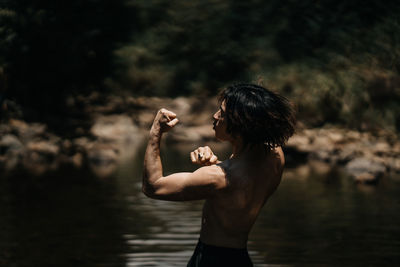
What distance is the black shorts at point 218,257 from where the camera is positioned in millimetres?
2992

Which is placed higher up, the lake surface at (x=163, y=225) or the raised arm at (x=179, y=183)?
the lake surface at (x=163, y=225)

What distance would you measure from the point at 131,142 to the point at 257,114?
23188 mm

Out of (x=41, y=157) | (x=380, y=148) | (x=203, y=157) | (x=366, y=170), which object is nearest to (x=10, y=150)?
(x=41, y=157)

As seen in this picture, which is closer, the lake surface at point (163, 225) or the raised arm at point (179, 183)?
the raised arm at point (179, 183)

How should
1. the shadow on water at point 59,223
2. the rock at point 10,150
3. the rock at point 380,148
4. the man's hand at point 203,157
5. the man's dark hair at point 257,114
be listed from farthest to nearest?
the rock at point 380,148
the rock at point 10,150
the shadow on water at point 59,223
the man's hand at point 203,157
the man's dark hair at point 257,114

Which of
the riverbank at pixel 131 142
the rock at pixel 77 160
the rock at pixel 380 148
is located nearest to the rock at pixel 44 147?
the riverbank at pixel 131 142

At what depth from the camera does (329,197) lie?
11.5 metres

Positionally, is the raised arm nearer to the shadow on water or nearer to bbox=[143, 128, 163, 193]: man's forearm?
bbox=[143, 128, 163, 193]: man's forearm

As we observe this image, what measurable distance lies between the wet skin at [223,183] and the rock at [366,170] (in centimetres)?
1072

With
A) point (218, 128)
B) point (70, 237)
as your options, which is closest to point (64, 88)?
point (70, 237)

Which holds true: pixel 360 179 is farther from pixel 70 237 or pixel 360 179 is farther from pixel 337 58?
pixel 337 58

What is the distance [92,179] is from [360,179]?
4.76 m

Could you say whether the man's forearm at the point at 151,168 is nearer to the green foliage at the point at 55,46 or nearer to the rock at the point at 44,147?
the green foliage at the point at 55,46

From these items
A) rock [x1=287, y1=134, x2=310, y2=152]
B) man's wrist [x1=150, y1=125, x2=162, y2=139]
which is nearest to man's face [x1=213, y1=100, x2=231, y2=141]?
man's wrist [x1=150, y1=125, x2=162, y2=139]
